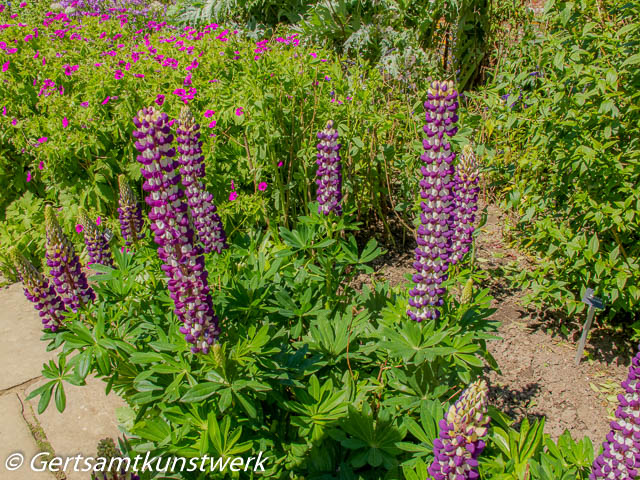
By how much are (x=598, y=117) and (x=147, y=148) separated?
2413 millimetres

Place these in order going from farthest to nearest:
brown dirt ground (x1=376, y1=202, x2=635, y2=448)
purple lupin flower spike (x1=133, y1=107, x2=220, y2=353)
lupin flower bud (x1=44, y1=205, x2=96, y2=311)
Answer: brown dirt ground (x1=376, y1=202, x2=635, y2=448) → lupin flower bud (x1=44, y1=205, x2=96, y2=311) → purple lupin flower spike (x1=133, y1=107, x2=220, y2=353)

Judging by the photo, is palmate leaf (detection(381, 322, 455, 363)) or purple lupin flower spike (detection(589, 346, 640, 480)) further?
palmate leaf (detection(381, 322, 455, 363))

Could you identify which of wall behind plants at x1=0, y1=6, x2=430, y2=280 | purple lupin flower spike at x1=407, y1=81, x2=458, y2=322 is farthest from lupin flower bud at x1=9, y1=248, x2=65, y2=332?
wall behind plants at x1=0, y1=6, x2=430, y2=280

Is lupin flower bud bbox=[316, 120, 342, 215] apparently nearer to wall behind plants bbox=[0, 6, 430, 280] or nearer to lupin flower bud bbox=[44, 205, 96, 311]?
wall behind plants bbox=[0, 6, 430, 280]

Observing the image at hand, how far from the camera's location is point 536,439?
1788mm

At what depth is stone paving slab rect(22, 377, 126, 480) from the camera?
103 inches

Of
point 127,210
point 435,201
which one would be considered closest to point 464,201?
point 435,201

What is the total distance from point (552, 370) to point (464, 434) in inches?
79.5

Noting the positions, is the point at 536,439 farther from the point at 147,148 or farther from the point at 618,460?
the point at 147,148

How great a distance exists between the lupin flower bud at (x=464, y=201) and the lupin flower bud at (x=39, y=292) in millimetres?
1862

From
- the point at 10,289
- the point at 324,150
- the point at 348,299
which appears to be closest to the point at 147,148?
the point at 324,150

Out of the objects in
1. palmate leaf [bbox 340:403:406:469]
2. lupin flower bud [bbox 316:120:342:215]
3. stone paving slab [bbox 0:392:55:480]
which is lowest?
stone paving slab [bbox 0:392:55:480]

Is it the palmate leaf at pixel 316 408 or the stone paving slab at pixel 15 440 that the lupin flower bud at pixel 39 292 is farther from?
the palmate leaf at pixel 316 408

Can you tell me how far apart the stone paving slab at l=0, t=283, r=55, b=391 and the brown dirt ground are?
2.46 meters
